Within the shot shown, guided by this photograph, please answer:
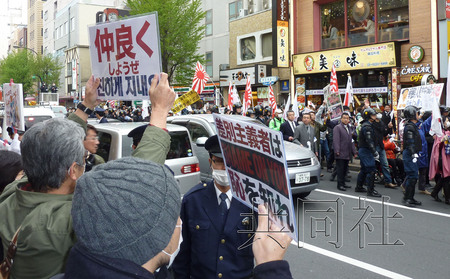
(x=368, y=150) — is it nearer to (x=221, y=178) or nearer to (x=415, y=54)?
(x=221, y=178)

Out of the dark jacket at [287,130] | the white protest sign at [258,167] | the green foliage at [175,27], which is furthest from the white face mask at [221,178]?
the green foliage at [175,27]

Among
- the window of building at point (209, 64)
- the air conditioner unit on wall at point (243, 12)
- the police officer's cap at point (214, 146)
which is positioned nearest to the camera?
the police officer's cap at point (214, 146)

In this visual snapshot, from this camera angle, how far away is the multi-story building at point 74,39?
183 ft

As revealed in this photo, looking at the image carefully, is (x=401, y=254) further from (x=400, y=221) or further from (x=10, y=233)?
(x=10, y=233)

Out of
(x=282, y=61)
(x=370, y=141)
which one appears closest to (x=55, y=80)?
(x=282, y=61)

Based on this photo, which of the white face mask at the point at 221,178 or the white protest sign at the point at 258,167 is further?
the white face mask at the point at 221,178

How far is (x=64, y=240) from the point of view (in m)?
1.69

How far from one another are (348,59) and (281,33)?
4424 mm

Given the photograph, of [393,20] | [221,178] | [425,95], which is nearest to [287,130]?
[425,95]

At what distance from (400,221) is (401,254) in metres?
1.66

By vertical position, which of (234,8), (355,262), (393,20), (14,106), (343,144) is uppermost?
(234,8)

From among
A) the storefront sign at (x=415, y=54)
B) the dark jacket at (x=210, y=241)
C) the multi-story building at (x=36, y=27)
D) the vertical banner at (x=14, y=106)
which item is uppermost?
the multi-story building at (x=36, y=27)

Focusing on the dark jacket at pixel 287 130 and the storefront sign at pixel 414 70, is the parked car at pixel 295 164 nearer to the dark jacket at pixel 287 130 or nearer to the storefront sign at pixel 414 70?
the dark jacket at pixel 287 130

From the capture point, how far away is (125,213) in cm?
117
